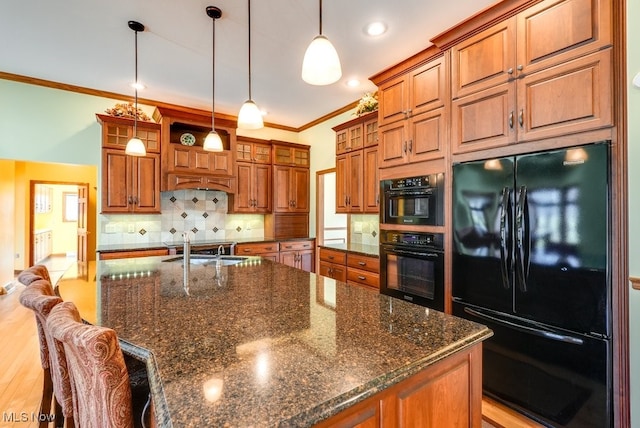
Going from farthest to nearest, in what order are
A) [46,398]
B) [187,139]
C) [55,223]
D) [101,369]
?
[55,223], [187,139], [46,398], [101,369]

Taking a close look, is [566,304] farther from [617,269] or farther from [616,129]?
[616,129]

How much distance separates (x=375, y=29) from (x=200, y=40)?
5.33 feet

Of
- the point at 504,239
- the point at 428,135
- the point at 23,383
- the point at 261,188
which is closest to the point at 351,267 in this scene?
the point at 428,135

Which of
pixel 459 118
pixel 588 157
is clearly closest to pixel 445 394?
pixel 588 157

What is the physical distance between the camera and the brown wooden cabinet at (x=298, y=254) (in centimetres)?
491

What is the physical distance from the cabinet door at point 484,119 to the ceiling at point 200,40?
80 cm

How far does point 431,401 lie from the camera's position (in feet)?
3.15

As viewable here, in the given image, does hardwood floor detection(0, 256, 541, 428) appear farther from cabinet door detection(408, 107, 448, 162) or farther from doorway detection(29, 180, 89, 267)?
doorway detection(29, 180, 89, 267)

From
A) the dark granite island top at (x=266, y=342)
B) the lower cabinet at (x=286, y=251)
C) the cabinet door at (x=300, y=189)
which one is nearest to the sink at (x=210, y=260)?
the dark granite island top at (x=266, y=342)

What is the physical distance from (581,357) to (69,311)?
2.43 m

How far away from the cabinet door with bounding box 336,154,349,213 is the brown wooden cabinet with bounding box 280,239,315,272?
1187 mm

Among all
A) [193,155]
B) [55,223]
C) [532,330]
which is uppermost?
[193,155]

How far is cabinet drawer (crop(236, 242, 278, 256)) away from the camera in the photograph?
14.8ft

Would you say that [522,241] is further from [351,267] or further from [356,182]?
[356,182]
